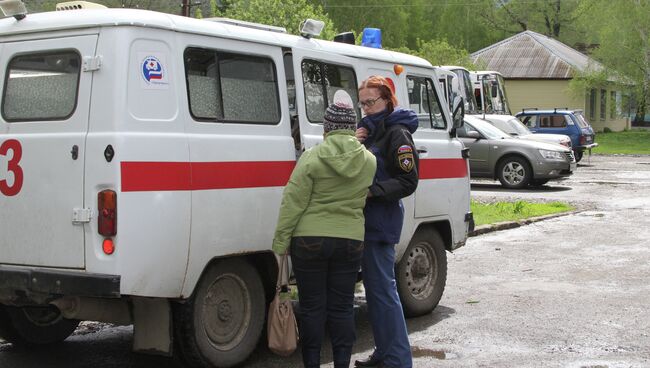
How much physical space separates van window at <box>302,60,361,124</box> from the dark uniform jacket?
73 centimetres

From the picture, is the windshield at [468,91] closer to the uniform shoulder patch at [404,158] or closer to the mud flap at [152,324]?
the uniform shoulder patch at [404,158]

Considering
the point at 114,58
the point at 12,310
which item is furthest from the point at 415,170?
the point at 12,310

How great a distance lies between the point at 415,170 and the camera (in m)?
6.32

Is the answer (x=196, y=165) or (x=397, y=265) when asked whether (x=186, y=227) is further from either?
(x=397, y=265)

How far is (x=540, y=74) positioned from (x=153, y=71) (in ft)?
180

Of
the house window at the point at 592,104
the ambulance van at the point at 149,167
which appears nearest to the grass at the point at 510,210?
the ambulance van at the point at 149,167

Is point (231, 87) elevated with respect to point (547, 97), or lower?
lower

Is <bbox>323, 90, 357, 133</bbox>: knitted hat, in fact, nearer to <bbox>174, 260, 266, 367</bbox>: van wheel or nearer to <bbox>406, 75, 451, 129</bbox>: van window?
<bbox>174, 260, 266, 367</bbox>: van wheel

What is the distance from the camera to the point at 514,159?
877 inches

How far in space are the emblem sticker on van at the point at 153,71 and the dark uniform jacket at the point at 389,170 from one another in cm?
144

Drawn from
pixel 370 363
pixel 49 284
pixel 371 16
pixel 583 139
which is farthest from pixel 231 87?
pixel 371 16

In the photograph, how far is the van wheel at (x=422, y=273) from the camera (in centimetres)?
817

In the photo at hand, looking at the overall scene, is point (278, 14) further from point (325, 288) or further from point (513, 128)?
point (325, 288)

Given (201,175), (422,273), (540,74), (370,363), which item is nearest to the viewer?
(201,175)
